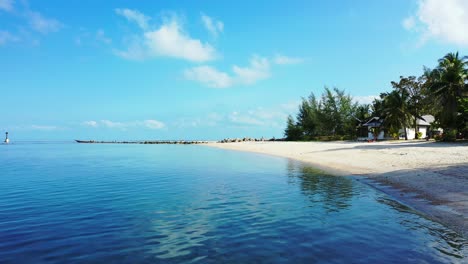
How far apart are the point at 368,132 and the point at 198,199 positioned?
225ft

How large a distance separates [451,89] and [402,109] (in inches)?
616

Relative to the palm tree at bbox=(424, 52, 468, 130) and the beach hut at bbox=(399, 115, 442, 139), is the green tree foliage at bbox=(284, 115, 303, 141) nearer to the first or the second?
the beach hut at bbox=(399, 115, 442, 139)

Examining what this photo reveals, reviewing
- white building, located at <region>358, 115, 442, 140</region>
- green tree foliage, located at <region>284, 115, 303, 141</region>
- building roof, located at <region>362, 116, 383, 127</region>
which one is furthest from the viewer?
green tree foliage, located at <region>284, 115, 303, 141</region>

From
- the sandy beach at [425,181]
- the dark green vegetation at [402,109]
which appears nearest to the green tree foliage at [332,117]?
the dark green vegetation at [402,109]

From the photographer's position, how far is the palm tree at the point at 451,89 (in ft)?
157

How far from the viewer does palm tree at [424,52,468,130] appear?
1884 inches

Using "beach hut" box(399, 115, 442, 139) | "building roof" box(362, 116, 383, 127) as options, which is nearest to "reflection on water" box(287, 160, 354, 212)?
"building roof" box(362, 116, 383, 127)

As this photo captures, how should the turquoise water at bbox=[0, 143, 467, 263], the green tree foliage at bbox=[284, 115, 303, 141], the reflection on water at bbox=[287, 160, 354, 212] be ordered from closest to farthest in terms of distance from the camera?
the turquoise water at bbox=[0, 143, 467, 263]
the reflection on water at bbox=[287, 160, 354, 212]
the green tree foliage at bbox=[284, 115, 303, 141]

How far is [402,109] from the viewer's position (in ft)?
208

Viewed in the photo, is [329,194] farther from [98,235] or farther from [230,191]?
[98,235]

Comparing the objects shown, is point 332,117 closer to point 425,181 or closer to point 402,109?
point 402,109

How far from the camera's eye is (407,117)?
208ft

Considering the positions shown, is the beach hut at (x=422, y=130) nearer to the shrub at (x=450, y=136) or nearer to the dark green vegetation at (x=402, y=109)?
the dark green vegetation at (x=402, y=109)

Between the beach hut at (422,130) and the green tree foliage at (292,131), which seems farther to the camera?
the green tree foliage at (292,131)
